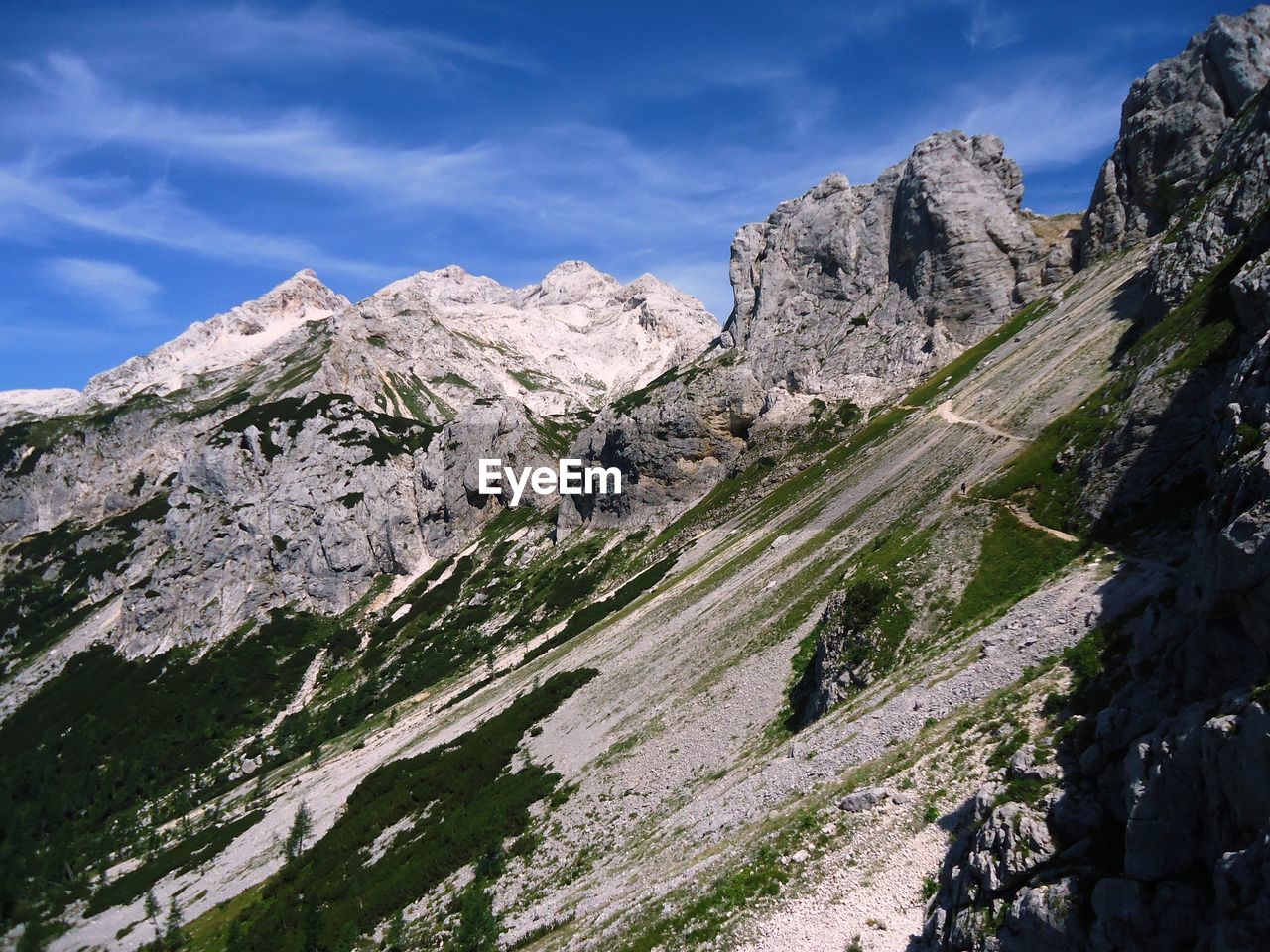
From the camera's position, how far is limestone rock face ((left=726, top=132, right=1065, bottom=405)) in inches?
5010

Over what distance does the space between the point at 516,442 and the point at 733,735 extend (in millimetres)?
157499

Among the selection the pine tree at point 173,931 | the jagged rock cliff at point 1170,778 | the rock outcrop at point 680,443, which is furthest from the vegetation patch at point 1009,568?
the rock outcrop at point 680,443

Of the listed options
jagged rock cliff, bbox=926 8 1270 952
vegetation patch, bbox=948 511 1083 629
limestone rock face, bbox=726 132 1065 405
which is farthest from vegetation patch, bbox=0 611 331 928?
limestone rock face, bbox=726 132 1065 405

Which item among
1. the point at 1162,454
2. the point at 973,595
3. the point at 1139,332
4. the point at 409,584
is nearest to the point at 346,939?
the point at 973,595

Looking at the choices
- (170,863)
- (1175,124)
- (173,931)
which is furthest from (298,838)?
(1175,124)

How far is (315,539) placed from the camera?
18088 cm

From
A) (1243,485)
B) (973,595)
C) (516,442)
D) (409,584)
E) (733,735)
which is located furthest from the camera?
(516,442)

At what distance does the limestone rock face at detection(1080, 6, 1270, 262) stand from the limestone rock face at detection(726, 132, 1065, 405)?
42.9 feet

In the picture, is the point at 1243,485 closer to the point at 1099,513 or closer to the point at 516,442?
the point at 1099,513

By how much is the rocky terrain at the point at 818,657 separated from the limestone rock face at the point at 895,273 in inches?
34.8

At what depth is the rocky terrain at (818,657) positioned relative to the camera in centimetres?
1800

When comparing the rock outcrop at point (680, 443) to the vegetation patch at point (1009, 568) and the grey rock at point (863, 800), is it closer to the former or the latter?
the vegetation patch at point (1009, 568)

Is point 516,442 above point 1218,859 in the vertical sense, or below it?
above

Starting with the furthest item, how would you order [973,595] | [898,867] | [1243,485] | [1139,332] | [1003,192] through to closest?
[1003,192]
[1139,332]
[973,595]
[898,867]
[1243,485]
